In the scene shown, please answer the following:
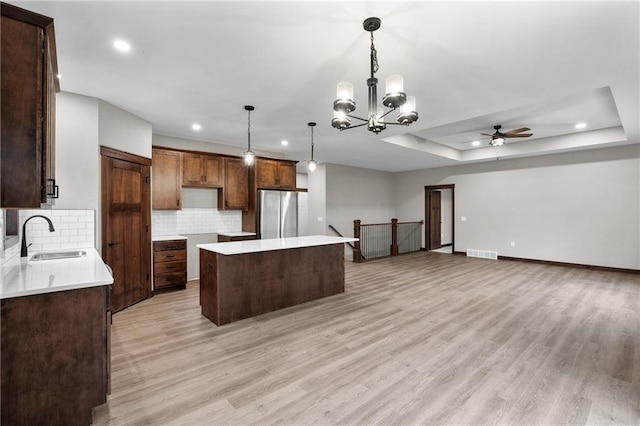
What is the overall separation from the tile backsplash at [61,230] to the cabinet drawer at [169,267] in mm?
1232

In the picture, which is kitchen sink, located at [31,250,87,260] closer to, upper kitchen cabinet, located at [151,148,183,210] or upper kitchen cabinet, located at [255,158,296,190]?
upper kitchen cabinet, located at [151,148,183,210]

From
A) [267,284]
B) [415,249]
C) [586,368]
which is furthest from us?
[415,249]

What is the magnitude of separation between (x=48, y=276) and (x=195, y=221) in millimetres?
3714

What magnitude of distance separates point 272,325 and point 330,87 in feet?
8.98

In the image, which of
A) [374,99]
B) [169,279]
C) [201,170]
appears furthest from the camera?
[201,170]

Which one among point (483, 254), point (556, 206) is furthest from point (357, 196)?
point (556, 206)

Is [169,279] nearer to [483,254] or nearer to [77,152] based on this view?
[77,152]

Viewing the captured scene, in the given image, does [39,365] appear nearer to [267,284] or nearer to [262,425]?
[262,425]

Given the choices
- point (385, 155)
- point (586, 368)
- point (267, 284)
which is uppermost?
point (385, 155)

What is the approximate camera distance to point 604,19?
2.08 meters

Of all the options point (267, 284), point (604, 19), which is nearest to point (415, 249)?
point (267, 284)

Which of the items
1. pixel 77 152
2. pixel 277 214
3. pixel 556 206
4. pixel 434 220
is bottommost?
pixel 434 220

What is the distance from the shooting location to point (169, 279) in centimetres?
477

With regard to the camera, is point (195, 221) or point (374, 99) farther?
point (195, 221)
